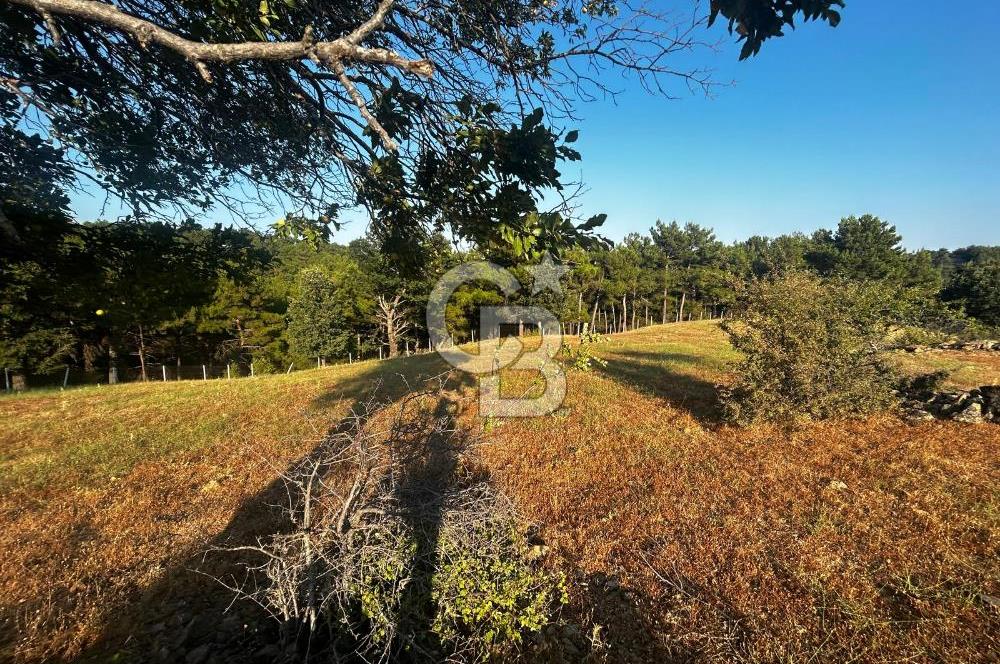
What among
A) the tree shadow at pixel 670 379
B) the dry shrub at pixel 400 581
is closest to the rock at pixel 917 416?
the tree shadow at pixel 670 379

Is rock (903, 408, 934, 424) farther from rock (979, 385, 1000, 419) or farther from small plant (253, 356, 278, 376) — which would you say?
small plant (253, 356, 278, 376)

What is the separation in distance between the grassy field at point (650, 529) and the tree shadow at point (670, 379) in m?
0.23

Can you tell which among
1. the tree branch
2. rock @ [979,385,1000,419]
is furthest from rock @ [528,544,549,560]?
rock @ [979,385,1000,419]

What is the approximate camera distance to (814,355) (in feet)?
21.1

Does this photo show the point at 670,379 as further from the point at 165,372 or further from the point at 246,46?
the point at 165,372

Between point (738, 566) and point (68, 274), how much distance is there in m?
6.94

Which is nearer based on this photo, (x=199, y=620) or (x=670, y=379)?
(x=199, y=620)

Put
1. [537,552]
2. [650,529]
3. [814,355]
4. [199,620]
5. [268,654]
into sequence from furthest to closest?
[814,355], [650,529], [537,552], [199,620], [268,654]

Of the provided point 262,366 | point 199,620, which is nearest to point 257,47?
point 199,620

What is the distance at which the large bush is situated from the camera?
21.4 ft

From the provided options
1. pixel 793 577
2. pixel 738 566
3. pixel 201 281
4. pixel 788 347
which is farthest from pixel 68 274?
pixel 788 347

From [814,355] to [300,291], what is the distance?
3538 cm

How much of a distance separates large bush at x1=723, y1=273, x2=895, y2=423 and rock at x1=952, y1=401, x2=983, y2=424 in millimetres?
843

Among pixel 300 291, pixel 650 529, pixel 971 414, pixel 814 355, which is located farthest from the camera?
pixel 300 291
